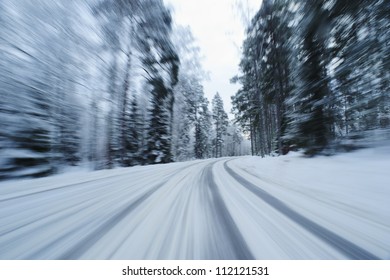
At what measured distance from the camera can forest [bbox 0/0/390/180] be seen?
4.02 m

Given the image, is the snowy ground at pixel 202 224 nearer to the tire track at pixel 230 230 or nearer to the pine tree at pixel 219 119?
the tire track at pixel 230 230

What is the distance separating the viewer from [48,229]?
52.1 inches

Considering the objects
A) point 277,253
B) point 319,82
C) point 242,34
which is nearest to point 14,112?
point 277,253

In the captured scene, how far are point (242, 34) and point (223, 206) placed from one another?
12873 mm

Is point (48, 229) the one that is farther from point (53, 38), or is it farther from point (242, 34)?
point (242, 34)

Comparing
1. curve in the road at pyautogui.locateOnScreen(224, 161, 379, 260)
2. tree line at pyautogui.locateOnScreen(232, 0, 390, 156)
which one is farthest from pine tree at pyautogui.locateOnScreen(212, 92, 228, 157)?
curve in the road at pyautogui.locateOnScreen(224, 161, 379, 260)

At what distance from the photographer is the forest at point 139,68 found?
4.02 m

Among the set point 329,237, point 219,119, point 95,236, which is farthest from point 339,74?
point 219,119

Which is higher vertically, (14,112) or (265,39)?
(265,39)

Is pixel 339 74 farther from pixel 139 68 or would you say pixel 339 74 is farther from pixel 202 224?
pixel 139 68

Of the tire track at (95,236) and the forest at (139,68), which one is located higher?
the forest at (139,68)

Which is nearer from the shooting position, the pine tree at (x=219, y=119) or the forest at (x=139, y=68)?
the forest at (x=139, y=68)

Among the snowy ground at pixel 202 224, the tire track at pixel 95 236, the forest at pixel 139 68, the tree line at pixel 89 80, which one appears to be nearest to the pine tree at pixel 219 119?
the tree line at pixel 89 80

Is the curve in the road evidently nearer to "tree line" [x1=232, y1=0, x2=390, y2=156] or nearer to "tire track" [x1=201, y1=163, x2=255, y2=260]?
"tire track" [x1=201, y1=163, x2=255, y2=260]
